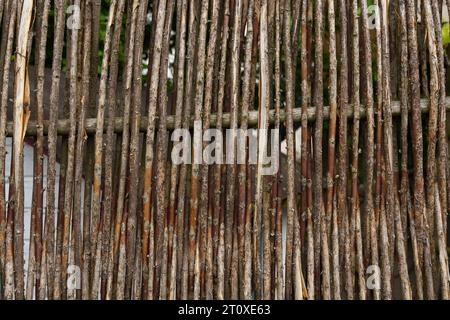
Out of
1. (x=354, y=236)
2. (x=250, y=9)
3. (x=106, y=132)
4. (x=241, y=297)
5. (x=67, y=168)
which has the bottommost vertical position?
(x=241, y=297)

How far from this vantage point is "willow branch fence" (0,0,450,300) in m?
2.16

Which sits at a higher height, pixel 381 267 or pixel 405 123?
pixel 405 123

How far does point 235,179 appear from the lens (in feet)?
7.18

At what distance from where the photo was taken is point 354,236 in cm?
216

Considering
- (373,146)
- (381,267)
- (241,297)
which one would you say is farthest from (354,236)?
(241,297)

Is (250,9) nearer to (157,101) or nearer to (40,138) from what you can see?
(157,101)

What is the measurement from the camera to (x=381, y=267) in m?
2.15

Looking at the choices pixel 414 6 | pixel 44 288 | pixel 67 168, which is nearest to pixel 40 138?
pixel 67 168

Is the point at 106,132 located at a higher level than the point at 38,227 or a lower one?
higher

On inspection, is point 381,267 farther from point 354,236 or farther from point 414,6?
point 414,6

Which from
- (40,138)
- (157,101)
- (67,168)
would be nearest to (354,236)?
(157,101)

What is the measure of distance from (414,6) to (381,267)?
102cm

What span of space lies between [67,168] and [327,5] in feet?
3.96

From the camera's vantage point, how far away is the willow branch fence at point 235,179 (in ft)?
7.07
